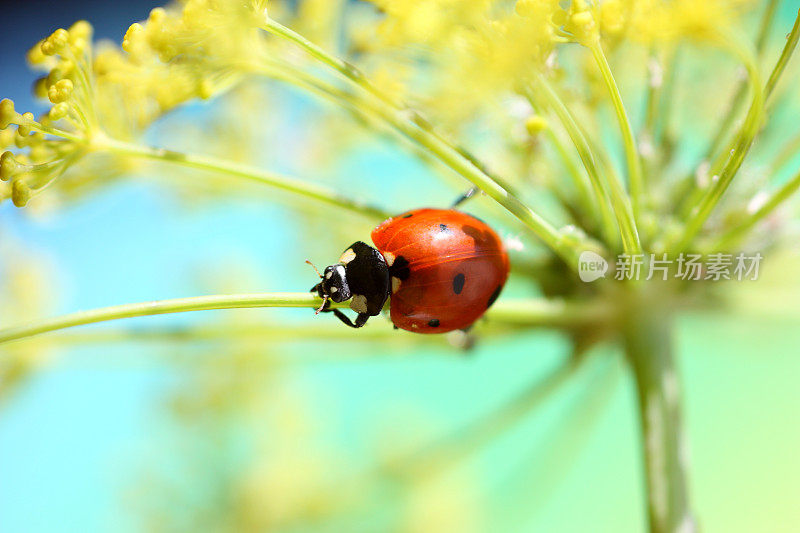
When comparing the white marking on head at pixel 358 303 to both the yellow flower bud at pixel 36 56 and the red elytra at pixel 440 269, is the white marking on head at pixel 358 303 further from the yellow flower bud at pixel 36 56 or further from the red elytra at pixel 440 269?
the yellow flower bud at pixel 36 56

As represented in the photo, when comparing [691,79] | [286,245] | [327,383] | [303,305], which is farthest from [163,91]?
[327,383]

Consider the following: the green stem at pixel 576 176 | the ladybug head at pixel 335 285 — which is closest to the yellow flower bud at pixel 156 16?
the ladybug head at pixel 335 285

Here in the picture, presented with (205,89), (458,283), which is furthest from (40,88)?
(458,283)

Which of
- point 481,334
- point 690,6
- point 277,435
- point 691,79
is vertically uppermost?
point 691,79

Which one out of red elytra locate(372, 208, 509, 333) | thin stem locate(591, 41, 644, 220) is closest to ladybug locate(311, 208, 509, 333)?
red elytra locate(372, 208, 509, 333)

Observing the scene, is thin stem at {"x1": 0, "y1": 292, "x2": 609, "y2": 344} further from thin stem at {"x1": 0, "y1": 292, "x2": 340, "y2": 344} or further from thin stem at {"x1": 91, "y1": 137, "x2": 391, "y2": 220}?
thin stem at {"x1": 91, "y1": 137, "x2": 391, "y2": 220}

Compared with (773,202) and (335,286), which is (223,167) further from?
(773,202)

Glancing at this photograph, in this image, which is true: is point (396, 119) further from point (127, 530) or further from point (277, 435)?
point (127, 530)

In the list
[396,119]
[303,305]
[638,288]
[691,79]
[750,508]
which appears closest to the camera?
[303,305]
